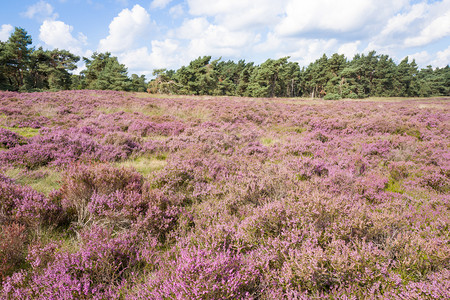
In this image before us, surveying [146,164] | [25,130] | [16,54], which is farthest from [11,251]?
[16,54]

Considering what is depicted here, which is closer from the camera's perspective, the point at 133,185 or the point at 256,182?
the point at 133,185

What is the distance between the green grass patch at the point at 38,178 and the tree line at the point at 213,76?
38.6 metres

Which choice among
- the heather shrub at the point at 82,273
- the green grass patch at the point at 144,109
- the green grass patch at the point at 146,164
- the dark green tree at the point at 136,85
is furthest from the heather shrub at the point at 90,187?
the dark green tree at the point at 136,85

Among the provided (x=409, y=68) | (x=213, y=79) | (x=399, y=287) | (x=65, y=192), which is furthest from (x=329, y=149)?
(x=409, y=68)

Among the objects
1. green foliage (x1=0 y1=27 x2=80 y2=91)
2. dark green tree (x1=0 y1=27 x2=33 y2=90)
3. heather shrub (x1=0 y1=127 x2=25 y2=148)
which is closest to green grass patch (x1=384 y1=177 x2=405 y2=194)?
heather shrub (x1=0 y1=127 x2=25 y2=148)

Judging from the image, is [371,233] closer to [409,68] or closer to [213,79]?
[213,79]

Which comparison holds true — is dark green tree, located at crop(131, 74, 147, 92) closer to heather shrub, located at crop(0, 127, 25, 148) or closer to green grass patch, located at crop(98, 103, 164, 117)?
green grass patch, located at crop(98, 103, 164, 117)

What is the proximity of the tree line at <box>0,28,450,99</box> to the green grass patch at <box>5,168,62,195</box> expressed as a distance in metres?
38.6

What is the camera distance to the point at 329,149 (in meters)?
6.87

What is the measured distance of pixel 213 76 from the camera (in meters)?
50.6

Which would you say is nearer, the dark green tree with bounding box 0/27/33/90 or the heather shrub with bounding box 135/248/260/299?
the heather shrub with bounding box 135/248/260/299

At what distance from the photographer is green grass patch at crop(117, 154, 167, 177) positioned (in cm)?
512

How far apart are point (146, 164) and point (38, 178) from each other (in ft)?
7.25

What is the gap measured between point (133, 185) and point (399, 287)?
361cm
